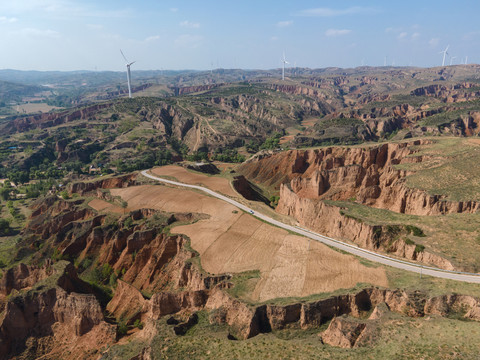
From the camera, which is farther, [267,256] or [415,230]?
[415,230]

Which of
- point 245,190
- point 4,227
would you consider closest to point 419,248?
point 245,190

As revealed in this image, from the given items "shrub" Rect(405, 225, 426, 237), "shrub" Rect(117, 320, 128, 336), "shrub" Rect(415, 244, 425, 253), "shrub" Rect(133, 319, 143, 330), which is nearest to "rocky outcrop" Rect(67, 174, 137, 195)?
"shrub" Rect(133, 319, 143, 330)

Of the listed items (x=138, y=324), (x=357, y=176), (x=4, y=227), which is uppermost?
(x=357, y=176)

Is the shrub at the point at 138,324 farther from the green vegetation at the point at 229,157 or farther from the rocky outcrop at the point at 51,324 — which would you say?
the green vegetation at the point at 229,157

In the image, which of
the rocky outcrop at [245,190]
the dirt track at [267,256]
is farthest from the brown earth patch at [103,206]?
the rocky outcrop at [245,190]

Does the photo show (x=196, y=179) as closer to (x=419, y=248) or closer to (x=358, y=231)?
(x=358, y=231)

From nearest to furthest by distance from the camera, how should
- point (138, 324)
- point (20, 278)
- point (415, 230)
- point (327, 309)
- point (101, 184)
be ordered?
1. point (327, 309)
2. point (138, 324)
3. point (415, 230)
4. point (20, 278)
5. point (101, 184)

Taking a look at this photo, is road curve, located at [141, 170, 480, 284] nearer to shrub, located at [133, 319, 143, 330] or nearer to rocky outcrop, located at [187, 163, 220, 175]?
shrub, located at [133, 319, 143, 330]

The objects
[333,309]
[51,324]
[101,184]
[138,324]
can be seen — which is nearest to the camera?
[333,309]
